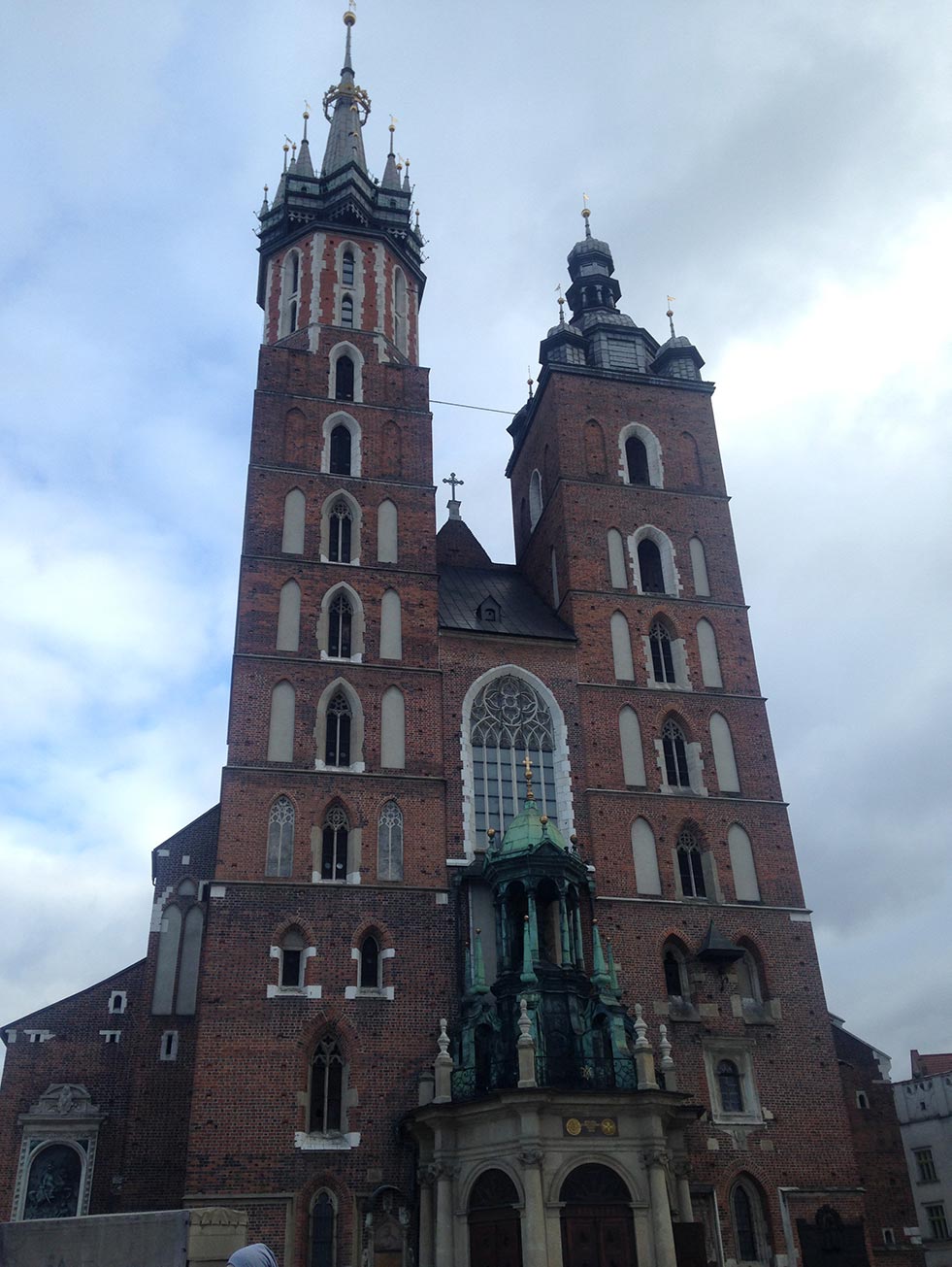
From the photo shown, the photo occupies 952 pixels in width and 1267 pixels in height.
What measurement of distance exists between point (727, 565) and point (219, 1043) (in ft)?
60.4

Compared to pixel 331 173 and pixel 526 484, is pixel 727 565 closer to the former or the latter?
pixel 526 484

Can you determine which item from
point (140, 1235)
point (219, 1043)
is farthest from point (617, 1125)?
point (140, 1235)

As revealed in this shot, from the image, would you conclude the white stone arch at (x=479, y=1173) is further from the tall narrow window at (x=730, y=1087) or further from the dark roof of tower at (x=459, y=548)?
the dark roof of tower at (x=459, y=548)

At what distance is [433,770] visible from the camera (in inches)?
1078

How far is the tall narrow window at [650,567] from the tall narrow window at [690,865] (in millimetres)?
7247

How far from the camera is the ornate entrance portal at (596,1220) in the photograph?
2030 centimetres

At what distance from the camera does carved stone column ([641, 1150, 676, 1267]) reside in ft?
66.7

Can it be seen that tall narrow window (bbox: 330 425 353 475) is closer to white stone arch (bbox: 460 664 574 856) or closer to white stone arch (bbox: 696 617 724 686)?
white stone arch (bbox: 460 664 574 856)

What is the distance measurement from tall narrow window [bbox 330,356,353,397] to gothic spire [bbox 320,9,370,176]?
9.01 meters

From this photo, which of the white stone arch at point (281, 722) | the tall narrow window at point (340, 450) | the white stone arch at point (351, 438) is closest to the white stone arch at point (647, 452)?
the white stone arch at point (351, 438)

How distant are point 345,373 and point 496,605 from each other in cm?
840

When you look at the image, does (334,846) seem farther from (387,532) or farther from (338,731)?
(387,532)

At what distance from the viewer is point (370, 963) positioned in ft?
82.0

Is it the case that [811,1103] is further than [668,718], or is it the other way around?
[668,718]
